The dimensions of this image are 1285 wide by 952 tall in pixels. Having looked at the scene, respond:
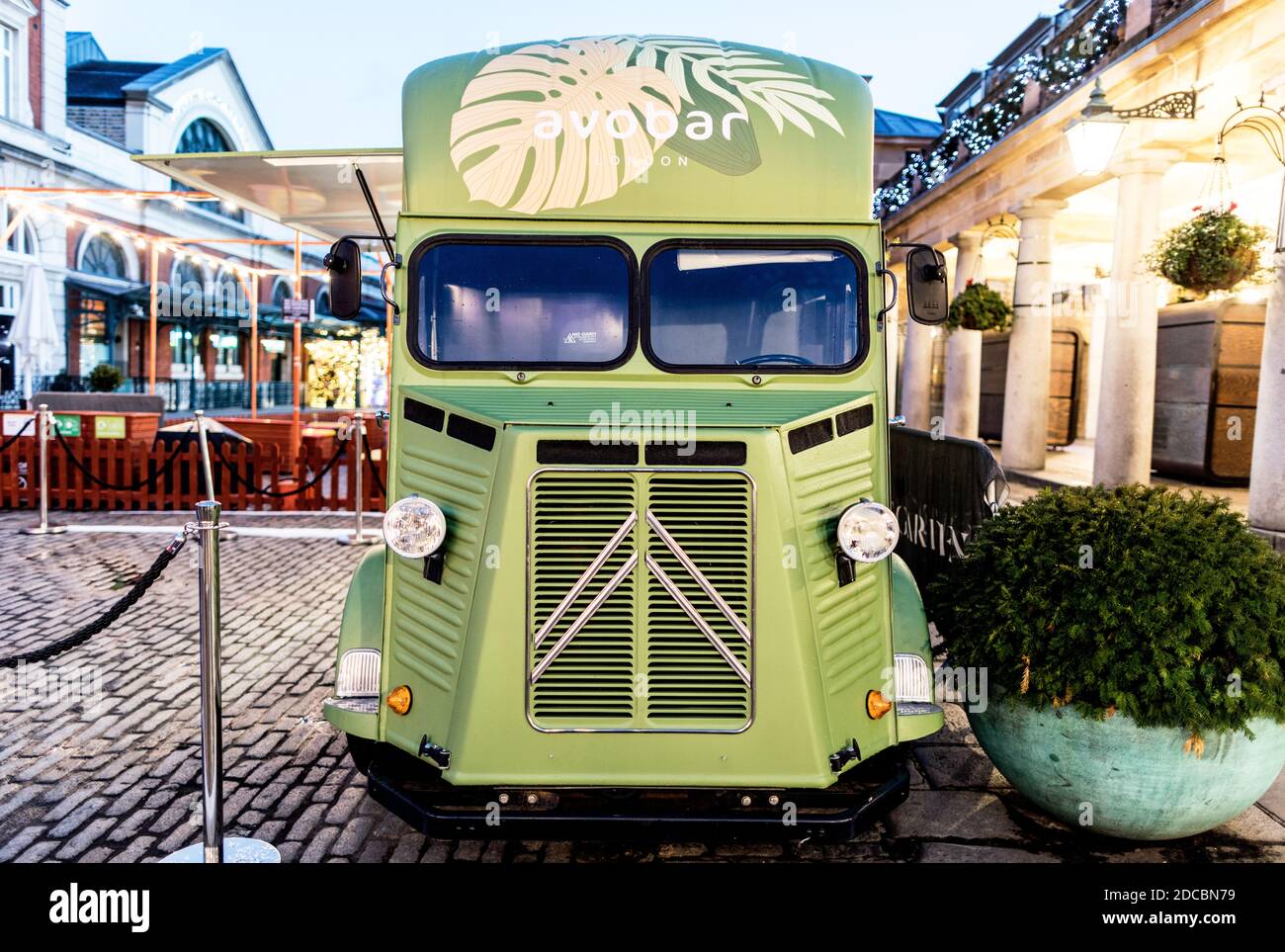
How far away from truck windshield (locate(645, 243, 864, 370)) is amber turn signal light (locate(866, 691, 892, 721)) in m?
1.39

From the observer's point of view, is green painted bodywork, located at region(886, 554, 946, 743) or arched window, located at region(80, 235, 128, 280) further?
arched window, located at region(80, 235, 128, 280)

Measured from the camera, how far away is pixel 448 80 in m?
4.29

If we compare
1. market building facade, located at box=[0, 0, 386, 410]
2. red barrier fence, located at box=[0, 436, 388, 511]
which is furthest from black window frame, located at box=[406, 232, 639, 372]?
market building facade, located at box=[0, 0, 386, 410]

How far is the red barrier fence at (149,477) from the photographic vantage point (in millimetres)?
13109

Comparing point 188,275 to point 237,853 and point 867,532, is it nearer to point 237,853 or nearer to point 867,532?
point 237,853

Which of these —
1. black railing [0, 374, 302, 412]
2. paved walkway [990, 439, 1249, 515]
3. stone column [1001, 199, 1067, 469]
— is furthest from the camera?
black railing [0, 374, 302, 412]

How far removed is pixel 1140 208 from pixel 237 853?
40.3 ft

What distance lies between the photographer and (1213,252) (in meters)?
10.2

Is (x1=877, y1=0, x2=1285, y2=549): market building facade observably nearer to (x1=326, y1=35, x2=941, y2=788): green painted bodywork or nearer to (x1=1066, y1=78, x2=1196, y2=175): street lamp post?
(x1=1066, y1=78, x2=1196, y2=175): street lamp post

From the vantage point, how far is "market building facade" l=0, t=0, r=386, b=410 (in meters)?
26.0

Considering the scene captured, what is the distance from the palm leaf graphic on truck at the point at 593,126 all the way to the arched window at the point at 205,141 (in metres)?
38.5

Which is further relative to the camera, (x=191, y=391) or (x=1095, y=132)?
(x=191, y=391)

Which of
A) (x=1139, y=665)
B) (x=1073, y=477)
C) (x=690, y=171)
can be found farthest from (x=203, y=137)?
(x=1139, y=665)
